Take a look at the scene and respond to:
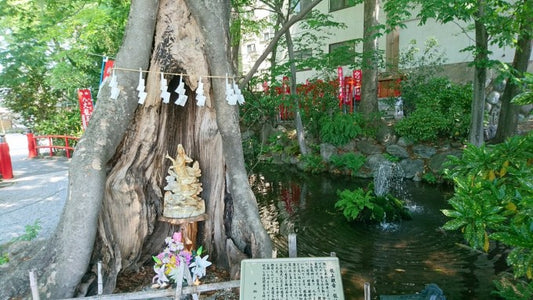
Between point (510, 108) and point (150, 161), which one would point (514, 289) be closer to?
point (150, 161)

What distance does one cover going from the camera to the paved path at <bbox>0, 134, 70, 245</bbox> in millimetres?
6602

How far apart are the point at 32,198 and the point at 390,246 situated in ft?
27.9

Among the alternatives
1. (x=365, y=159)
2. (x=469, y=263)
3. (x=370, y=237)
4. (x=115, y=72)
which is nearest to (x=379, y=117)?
(x=365, y=159)

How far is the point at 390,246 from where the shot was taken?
6816mm

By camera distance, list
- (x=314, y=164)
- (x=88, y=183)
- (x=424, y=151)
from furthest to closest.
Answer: (x=314, y=164) → (x=424, y=151) → (x=88, y=183)

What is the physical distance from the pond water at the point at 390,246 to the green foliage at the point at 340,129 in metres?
3.16

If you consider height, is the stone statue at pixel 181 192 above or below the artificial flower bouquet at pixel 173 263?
above

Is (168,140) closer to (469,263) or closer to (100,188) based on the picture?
(100,188)

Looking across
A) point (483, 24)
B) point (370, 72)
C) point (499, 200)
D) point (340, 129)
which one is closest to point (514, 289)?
point (499, 200)

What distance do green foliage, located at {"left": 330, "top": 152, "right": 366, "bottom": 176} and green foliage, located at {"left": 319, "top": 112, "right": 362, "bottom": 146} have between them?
82cm

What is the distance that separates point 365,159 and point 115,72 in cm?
1017

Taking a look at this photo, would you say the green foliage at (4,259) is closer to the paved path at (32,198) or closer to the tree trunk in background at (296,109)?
the paved path at (32,198)

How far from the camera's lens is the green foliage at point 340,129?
13.3m

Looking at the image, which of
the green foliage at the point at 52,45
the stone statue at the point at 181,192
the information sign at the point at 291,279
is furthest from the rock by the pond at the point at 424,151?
the information sign at the point at 291,279
